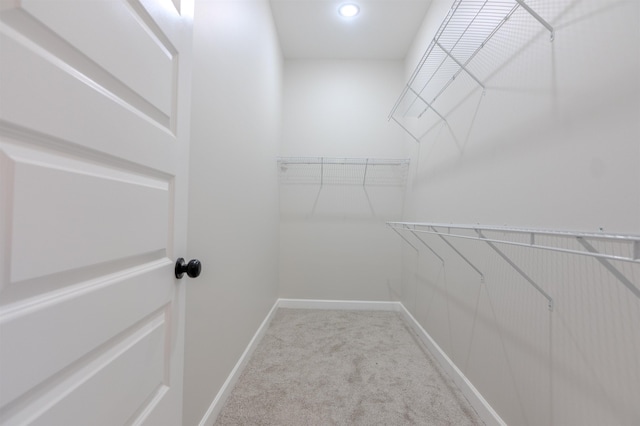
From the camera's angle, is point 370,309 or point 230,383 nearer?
point 230,383

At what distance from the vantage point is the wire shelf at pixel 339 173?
2932 millimetres

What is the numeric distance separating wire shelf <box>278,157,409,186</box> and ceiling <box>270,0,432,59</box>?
44.6 inches

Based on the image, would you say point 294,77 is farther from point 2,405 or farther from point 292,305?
point 2,405

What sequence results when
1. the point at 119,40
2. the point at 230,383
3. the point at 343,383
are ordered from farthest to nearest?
the point at 343,383 → the point at 230,383 → the point at 119,40

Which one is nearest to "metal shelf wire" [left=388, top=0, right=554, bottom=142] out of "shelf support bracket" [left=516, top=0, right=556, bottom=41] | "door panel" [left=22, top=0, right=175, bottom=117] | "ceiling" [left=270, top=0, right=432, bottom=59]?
"shelf support bracket" [left=516, top=0, right=556, bottom=41]

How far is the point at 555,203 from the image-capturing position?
0.98 meters

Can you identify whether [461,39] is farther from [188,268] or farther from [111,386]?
[111,386]

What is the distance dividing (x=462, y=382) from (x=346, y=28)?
2878mm

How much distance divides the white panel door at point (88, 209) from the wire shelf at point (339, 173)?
2222mm

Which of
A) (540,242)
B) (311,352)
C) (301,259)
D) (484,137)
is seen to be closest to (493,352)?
(540,242)

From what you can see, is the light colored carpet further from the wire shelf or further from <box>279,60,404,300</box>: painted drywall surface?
the wire shelf

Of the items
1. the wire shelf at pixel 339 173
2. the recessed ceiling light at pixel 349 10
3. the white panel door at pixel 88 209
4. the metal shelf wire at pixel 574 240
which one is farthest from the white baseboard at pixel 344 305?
the recessed ceiling light at pixel 349 10

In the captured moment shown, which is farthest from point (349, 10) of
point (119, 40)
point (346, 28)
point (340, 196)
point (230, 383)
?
point (230, 383)

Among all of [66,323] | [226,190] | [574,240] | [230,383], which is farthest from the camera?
[230,383]
